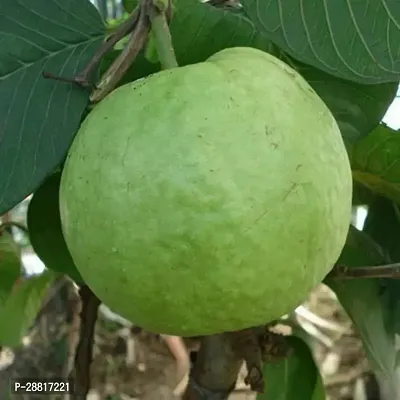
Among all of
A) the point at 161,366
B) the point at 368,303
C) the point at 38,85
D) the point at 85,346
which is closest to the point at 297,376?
the point at 368,303

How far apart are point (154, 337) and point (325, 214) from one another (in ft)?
6.49

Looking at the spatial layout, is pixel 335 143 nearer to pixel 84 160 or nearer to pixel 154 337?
pixel 84 160

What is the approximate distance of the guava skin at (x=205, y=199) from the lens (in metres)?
0.45

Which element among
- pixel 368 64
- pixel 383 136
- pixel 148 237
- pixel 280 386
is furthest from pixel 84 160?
pixel 280 386

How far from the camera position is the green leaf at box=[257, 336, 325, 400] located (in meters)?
0.94

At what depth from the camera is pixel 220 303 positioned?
0.47m

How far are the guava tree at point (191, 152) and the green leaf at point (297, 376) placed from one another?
1.40 ft

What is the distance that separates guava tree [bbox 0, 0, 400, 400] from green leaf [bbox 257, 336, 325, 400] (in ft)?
1.40

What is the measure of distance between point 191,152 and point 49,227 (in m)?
0.38

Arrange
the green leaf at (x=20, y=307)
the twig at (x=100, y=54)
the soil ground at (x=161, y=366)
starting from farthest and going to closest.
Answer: the soil ground at (x=161, y=366) < the green leaf at (x=20, y=307) < the twig at (x=100, y=54)

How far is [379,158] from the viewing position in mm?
798

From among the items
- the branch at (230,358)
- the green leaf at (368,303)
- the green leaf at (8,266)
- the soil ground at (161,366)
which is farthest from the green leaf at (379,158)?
the soil ground at (161,366)

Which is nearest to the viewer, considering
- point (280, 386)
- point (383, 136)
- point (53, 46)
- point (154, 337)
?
point (53, 46)

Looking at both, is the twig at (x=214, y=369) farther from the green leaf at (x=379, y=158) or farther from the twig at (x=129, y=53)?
the twig at (x=129, y=53)
